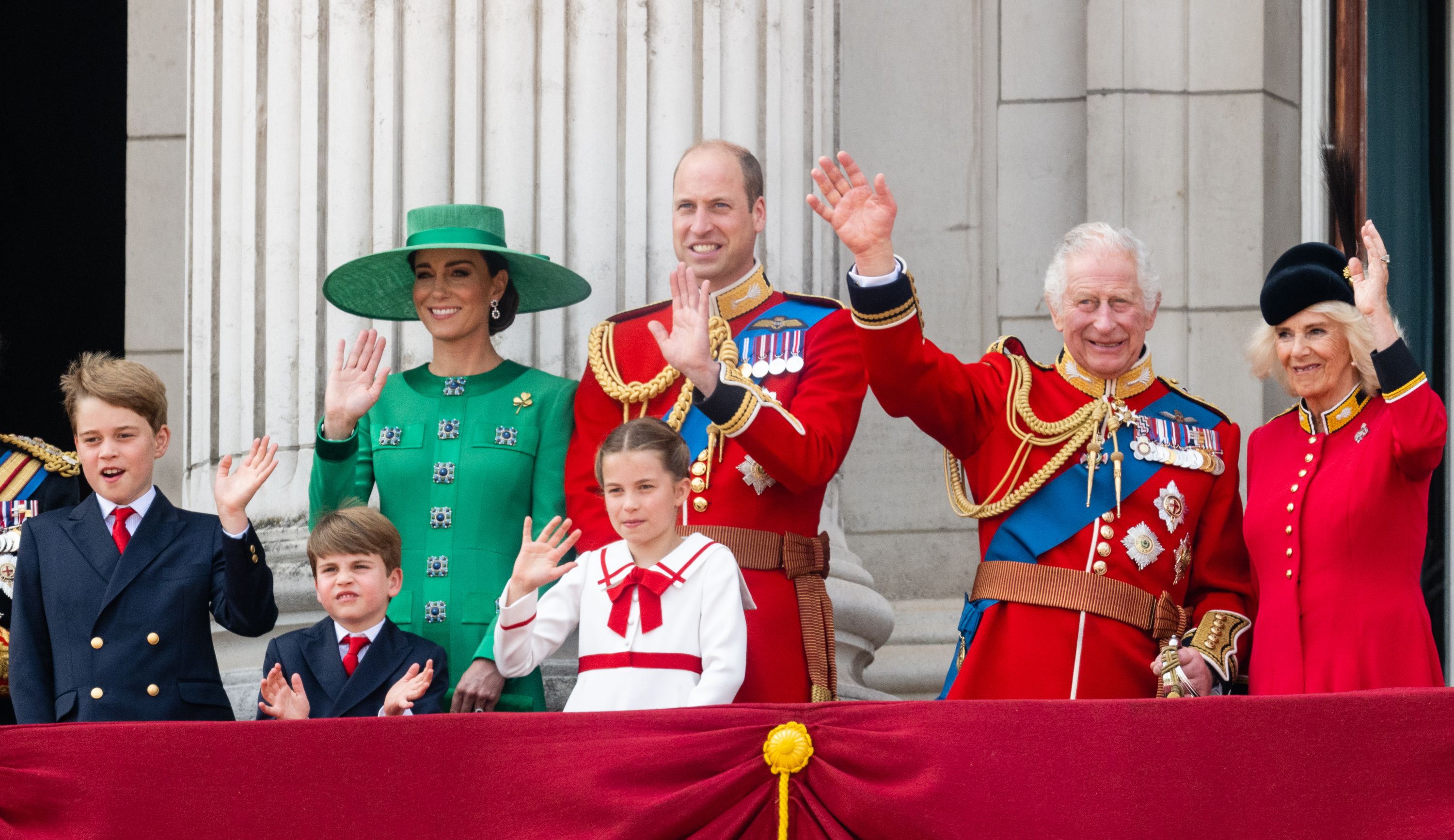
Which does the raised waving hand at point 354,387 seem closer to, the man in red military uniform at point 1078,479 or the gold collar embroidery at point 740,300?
the gold collar embroidery at point 740,300

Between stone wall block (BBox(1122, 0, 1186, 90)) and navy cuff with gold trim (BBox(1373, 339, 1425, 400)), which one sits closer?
navy cuff with gold trim (BBox(1373, 339, 1425, 400))

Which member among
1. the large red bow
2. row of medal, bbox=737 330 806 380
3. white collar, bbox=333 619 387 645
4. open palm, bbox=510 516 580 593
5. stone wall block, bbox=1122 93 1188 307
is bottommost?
white collar, bbox=333 619 387 645

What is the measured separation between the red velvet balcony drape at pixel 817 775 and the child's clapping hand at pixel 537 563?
50 cm

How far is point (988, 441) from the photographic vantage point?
14.0 feet

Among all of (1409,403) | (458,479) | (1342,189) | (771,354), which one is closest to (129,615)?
(458,479)

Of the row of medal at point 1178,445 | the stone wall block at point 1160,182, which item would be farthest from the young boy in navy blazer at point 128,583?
the stone wall block at point 1160,182

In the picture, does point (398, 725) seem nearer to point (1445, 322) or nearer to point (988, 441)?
point (988, 441)

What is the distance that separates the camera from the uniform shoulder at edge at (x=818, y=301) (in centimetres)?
430

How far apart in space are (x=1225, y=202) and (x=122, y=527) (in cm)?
399

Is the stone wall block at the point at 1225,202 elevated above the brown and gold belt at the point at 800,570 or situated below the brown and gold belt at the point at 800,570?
above

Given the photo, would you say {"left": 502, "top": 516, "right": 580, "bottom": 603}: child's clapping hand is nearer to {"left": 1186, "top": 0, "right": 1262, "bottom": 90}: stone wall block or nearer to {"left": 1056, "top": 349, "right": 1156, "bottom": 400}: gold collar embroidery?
{"left": 1056, "top": 349, "right": 1156, "bottom": 400}: gold collar embroidery

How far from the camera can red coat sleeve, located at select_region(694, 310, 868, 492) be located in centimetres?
386

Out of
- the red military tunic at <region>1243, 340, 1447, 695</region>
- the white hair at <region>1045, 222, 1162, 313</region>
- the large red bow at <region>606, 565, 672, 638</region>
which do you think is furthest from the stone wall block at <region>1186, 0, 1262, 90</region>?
the large red bow at <region>606, 565, 672, 638</region>

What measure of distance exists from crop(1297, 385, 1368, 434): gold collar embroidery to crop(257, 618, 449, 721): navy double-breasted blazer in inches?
70.5
